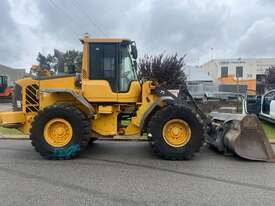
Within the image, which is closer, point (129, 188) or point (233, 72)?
point (129, 188)

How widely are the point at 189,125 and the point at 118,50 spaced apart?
240cm

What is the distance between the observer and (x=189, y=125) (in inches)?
329

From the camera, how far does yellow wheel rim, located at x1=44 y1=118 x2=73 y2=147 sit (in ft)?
27.5

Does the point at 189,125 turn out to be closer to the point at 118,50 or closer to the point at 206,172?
the point at 206,172

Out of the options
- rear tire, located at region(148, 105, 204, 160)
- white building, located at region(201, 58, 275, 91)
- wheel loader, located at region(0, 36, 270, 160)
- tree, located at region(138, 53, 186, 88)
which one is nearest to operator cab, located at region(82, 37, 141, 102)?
wheel loader, located at region(0, 36, 270, 160)

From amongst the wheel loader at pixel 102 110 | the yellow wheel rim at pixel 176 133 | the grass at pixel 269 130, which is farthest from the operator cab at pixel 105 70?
the grass at pixel 269 130

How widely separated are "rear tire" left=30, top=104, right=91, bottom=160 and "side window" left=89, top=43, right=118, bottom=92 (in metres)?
1.02

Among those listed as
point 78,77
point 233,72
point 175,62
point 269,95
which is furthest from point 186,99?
point 233,72

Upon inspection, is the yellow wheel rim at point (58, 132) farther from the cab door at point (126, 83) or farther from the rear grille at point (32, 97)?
the cab door at point (126, 83)

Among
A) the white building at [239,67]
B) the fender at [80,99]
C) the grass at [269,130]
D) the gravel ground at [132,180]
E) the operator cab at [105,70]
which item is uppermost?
the white building at [239,67]

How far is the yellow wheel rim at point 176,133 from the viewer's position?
27.4ft

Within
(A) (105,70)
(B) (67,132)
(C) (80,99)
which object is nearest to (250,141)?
(A) (105,70)

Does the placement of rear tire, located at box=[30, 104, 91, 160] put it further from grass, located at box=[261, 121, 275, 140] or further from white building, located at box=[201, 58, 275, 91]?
white building, located at box=[201, 58, 275, 91]

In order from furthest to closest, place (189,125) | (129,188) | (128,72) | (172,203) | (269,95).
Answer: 1. (269,95)
2. (128,72)
3. (189,125)
4. (129,188)
5. (172,203)
